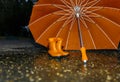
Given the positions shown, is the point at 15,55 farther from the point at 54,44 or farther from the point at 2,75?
the point at 2,75

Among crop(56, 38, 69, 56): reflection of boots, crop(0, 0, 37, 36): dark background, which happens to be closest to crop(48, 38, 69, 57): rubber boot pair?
crop(56, 38, 69, 56): reflection of boots

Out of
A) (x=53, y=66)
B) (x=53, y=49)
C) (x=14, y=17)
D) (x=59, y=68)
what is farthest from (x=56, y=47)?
(x=14, y=17)

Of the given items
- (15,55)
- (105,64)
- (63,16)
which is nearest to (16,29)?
(15,55)

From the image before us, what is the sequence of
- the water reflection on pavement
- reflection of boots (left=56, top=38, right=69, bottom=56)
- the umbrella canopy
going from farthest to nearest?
reflection of boots (left=56, top=38, right=69, bottom=56) < the umbrella canopy < the water reflection on pavement

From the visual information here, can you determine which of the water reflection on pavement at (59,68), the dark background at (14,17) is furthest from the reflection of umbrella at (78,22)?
the dark background at (14,17)

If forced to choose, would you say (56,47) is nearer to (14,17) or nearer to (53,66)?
(53,66)

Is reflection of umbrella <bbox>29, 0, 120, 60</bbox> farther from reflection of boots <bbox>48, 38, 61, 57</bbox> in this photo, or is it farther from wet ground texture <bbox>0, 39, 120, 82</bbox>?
wet ground texture <bbox>0, 39, 120, 82</bbox>
